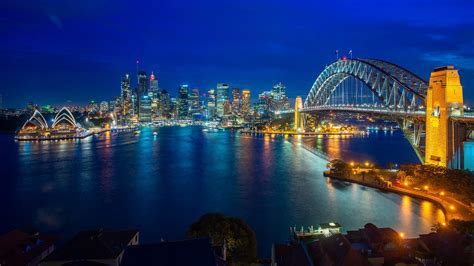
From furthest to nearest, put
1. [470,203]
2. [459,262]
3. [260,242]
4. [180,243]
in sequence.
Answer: [470,203]
[260,242]
[459,262]
[180,243]

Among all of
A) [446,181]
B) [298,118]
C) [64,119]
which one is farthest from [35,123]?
[446,181]

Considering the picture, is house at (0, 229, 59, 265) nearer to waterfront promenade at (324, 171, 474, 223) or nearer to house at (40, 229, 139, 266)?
house at (40, 229, 139, 266)

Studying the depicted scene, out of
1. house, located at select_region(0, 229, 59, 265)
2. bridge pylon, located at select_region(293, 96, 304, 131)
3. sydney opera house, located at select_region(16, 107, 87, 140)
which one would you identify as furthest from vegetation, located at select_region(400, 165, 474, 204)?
sydney opera house, located at select_region(16, 107, 87, 140)

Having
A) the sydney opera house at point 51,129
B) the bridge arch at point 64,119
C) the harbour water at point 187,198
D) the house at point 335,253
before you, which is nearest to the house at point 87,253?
the harbour water at point 187,198

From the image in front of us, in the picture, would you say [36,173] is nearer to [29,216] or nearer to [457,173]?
[29,216]

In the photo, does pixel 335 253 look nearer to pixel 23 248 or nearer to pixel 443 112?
pixel 23 248

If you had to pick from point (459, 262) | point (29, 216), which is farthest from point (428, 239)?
point (29, 216)

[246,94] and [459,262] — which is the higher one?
[246,94]
